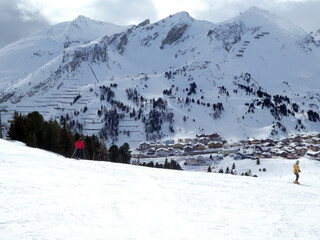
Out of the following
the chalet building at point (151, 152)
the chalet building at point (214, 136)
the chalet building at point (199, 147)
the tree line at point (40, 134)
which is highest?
the chalet building at point (214, 136)

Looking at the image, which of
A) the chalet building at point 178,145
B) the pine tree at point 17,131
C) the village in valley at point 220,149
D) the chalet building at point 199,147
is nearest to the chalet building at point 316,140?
the village in valley at point 220,149

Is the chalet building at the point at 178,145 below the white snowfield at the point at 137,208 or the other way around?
the other way around

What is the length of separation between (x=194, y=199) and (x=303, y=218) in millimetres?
4855

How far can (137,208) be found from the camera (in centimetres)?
1241

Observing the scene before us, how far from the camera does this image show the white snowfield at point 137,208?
9.54 m

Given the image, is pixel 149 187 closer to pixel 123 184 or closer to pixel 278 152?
pixel 123 184

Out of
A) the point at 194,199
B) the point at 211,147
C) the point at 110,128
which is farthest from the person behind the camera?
the point at 110,128

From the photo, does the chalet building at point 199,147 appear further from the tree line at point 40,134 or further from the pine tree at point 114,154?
the tree line at point 40,134

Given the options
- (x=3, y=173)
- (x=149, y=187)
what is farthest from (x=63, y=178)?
(x=149, y=187)

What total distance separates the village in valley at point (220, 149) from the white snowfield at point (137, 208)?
346 feet

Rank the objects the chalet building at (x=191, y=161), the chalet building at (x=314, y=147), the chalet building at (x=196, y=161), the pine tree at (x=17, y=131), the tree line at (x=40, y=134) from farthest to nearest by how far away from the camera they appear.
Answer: the chalet building at (x=314, y=147) < the chalet building at (x=196, y=161) < the chalet building at (x=191, y=161) < the pine tree at (x=17, y=131) < the tree line at (x=40, y=134)

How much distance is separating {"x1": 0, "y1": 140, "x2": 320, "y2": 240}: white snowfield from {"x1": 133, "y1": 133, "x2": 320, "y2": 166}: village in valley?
105554 millimetres

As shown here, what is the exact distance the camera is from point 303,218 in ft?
43.0

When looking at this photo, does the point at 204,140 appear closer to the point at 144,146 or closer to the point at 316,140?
the point at 144,146
